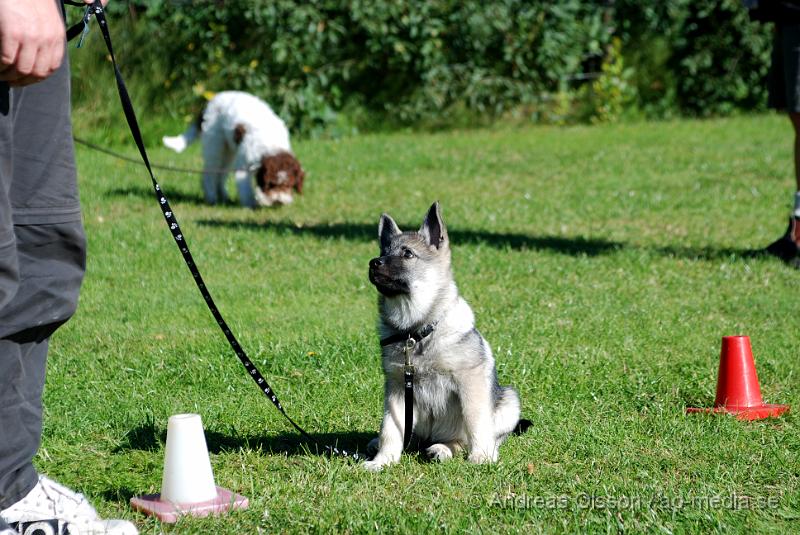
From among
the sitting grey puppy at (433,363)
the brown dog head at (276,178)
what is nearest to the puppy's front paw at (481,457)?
the sitting grey puppy at (433,363)

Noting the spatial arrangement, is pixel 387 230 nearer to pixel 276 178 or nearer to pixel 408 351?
pixel 408 351

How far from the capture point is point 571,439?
4238 millimetres

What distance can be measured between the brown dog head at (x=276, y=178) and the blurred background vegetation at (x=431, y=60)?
4.17 meters

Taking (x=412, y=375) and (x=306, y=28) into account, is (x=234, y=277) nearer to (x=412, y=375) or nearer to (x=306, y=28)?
(x=412, y=375)

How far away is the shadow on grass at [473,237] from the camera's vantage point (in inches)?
332

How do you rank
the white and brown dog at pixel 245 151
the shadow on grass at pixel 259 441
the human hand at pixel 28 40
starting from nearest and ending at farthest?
1. the human hand at pixel 28 40
2. the shadow on grass at pixel 259 441
3. the white and brown dog at pixel 245 151

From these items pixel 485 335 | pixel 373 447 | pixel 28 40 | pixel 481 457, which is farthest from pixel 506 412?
pixel 28 40

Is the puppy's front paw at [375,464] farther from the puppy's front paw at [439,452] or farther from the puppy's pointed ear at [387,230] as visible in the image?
the puppy's pointed ear at [387,230]

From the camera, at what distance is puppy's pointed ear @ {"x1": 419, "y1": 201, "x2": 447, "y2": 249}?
418 cm

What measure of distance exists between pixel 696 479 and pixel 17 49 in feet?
9.19

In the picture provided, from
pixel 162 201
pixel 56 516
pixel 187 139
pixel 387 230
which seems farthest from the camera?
pixel 187 139

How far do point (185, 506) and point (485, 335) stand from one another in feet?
9.69

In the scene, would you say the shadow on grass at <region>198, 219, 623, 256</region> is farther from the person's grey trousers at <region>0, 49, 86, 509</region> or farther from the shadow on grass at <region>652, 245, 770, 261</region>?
the person's grey trousers at <region>0, 49, 86, 509</region>

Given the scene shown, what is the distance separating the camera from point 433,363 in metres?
3.92
